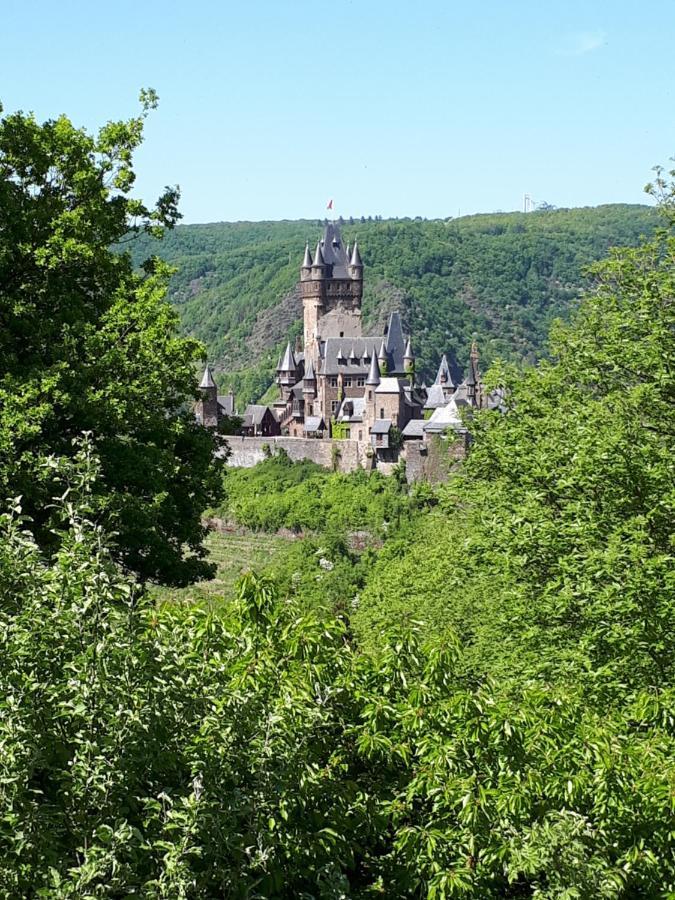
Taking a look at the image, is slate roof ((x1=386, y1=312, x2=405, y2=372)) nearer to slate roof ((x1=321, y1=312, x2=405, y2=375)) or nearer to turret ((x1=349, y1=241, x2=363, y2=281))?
slate roof ((x1=321, y1=312, x2=405, y2=375))

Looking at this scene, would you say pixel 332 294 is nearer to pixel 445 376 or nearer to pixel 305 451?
pixel 445 376

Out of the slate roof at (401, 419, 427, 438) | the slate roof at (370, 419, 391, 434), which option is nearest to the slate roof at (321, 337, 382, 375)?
the slate roof at (370, 419, 391, 434)

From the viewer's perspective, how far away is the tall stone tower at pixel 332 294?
92062 mm

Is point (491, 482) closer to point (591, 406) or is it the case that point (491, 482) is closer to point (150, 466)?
point (591, 406)

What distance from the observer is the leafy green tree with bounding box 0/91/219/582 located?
15648mm

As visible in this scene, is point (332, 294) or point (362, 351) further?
point (332, 294)

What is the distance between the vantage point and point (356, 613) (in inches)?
1540

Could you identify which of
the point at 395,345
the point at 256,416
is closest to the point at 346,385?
the point at 395,345

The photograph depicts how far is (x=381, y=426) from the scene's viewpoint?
67.2 m

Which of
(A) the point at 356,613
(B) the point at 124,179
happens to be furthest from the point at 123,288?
(A) the point at 356,613

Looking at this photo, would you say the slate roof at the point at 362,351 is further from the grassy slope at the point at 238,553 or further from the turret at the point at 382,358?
the grassy slope at the point at 238,553

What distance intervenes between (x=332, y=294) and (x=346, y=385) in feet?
53.9

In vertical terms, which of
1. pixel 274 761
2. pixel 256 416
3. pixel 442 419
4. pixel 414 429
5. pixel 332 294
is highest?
pixel 274 761

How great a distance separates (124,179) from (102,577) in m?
12.9
